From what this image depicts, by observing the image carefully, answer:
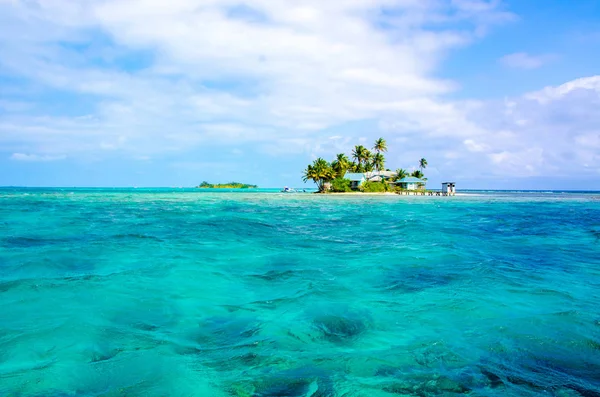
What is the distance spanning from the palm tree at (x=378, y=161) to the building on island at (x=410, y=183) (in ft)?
23.1

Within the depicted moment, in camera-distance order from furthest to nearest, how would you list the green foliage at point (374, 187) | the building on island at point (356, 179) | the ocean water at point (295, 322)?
the building on island at point (356, 179) < the green foliage at point (374, 187) < the ocean water at point (295, 322)

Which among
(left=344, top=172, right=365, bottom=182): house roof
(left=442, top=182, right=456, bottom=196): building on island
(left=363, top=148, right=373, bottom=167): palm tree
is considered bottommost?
(left=442, top=182, right=456, bottom=196): building on island

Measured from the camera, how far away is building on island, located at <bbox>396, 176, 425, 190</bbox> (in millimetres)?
83750

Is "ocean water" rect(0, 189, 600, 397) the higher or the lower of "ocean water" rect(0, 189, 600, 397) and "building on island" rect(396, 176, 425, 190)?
the lower

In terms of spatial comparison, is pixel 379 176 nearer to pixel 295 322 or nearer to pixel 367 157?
pixel 367 157

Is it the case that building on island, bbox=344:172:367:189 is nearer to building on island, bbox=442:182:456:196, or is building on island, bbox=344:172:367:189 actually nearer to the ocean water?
building on island, bbox=442:182:456:196

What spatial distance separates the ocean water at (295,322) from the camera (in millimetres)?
4520

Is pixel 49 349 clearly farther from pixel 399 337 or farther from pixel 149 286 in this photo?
pixel 399 337

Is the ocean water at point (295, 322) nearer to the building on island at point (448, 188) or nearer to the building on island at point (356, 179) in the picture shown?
the building on island at point (356, 179)

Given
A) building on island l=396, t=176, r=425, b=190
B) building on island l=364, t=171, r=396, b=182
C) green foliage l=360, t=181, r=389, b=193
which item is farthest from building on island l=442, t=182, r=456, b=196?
green foliage l=360, t=181, r=389, b=193

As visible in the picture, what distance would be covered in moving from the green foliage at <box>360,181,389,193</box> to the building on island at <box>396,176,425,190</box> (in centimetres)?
414

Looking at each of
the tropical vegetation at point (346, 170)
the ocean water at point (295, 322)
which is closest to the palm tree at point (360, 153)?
the tropical vegetation at point (346, 170)

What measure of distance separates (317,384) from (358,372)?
61 cm

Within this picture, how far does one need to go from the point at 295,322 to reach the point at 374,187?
75823 millimetres
